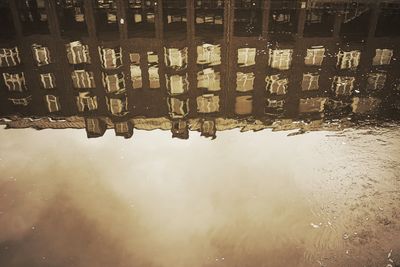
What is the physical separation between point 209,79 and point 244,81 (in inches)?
53.9

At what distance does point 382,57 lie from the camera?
50.0 ft

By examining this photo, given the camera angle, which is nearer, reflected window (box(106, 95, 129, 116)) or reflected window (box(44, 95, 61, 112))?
reflected window (box(106, 95, 129, 116))

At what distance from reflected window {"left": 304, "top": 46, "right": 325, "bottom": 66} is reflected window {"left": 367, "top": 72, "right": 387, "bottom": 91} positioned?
6.63 ft

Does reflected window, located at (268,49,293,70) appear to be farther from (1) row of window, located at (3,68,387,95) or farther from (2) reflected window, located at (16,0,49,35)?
(2) reflected window, located at (16,0,49,35)

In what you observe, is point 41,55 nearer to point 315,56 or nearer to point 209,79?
point 209,79

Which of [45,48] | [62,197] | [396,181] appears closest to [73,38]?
[45,48]

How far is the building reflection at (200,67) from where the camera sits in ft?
36.8

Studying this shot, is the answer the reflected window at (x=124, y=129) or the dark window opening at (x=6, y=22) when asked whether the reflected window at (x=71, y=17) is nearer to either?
the dark window opening at (x=6, y=22)

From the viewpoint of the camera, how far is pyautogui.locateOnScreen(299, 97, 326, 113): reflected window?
38.4ft

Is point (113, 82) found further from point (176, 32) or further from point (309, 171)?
point (309, 171)

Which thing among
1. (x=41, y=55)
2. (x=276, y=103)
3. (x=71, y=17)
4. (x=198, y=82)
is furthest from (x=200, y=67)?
(x=71, y=17)

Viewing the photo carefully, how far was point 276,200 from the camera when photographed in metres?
7.29

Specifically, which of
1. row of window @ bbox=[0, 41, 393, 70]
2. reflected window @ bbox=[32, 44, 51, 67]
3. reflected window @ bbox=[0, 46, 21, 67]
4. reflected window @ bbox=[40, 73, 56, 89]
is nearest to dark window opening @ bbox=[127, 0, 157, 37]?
row of window @ bbox=[0, 41, 393, 70]

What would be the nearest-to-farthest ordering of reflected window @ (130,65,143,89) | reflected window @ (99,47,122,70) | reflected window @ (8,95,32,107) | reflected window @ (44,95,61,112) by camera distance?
1. reflected window @ (44,95,61,112)
2. reflected window @ (8,95,32,107)
3. reflected window @ (130,65,143,89)
4. reflected window @ (99,47,122,70)
